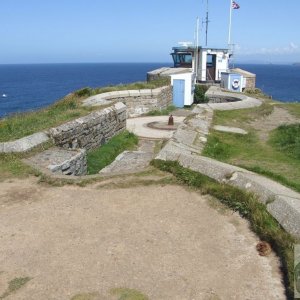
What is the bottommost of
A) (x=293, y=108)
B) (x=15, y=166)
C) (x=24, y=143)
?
(x=293, y=108)

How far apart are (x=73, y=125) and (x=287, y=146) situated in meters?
6.80

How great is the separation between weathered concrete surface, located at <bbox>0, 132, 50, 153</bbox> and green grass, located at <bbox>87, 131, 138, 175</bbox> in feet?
5.73

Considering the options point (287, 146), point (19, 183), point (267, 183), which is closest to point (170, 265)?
point (267, 183)

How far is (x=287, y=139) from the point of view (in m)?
13.4

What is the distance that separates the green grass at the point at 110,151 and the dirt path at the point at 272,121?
16.4ft

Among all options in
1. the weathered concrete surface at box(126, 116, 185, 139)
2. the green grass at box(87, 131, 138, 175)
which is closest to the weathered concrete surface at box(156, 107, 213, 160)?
the weathered concrete surface at box(126, 116, 185, 139)

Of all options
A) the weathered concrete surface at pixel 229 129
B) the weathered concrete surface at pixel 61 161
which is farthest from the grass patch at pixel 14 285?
the weathered concrete surface at pixel 229 129

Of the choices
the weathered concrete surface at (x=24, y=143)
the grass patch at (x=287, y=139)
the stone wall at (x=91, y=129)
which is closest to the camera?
the weathered concrete surface at (x=24, y=143)

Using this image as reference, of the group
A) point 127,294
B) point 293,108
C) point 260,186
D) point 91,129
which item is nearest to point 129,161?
point 91,129

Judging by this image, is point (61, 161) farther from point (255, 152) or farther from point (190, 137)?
point (255, 152)

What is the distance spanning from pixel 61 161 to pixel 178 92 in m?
19.4

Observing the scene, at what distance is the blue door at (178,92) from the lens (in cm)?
2775

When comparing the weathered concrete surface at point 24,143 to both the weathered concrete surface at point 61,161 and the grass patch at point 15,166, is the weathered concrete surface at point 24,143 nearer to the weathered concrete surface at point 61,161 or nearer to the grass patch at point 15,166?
the grass patch at point 15,166

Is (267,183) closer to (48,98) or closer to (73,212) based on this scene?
(73,212)
